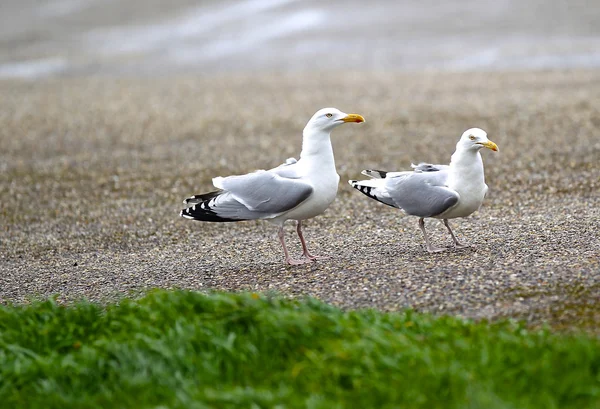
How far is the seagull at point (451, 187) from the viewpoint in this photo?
7371 millimetres

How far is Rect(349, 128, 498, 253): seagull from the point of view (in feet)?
24.2

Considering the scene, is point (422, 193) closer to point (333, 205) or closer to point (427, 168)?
point (427, 168)

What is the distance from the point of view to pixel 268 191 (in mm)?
7379

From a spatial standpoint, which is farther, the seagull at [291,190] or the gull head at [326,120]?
the gull head at [326,120]

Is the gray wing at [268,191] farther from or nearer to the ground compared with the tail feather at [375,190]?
farther from the ground

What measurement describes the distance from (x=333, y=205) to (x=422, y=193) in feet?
10.5

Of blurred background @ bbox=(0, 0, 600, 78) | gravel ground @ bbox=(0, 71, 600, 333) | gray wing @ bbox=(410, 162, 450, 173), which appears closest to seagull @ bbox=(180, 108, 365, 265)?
gravel ground @ bbox=(0, 71, 600, 333)

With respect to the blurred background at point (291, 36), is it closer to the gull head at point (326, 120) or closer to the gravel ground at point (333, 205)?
the gravel ground at point (333, 205)

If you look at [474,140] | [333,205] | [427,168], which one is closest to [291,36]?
[333,205]

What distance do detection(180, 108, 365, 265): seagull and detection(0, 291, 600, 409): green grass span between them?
5.14 feet

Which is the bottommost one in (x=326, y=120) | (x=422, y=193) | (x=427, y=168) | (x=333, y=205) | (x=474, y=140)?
(x=333, y=205)

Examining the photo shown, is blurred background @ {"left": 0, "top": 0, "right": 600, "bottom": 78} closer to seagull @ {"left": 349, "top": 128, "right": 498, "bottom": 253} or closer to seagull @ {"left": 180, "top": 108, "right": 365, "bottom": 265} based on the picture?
seagull @ {"left": 349, "top": 128, "right": 498, "bottom": 253}

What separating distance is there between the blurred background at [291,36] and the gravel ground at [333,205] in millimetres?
6352

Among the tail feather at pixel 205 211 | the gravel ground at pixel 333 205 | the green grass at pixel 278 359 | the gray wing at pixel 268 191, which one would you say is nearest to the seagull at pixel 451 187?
the gravel ground at pixel 333 205
